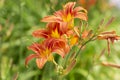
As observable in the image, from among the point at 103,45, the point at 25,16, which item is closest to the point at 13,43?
the point at 25,16

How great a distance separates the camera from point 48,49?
1657mm

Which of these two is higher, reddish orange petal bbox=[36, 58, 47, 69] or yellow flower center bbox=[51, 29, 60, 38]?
yellow flower center bbox=[51, 29, 60, 38]

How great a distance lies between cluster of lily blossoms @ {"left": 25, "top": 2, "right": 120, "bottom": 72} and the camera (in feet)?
5.11

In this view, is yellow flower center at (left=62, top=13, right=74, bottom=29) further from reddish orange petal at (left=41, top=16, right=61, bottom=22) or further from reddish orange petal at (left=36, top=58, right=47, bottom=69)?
reddish orange petal at (left=36, top=58, right=47, bottom=69)

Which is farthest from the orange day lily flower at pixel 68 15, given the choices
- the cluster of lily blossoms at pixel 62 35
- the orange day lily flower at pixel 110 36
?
the orange day lily flower at pixel 110 36

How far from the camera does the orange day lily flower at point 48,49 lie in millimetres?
1576

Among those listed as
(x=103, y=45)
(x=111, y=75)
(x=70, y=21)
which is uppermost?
(x=70, y=21)

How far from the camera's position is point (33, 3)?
4.13 meters

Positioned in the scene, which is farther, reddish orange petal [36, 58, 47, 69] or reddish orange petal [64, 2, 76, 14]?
reddish orange petal [64, 2, 76, 14]

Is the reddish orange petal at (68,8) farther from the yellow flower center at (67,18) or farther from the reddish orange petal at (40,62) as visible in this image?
the reddish orange petal at (40,62)

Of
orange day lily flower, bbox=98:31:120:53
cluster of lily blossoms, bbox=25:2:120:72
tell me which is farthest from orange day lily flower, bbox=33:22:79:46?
orange day lily flower, bbox=98:31:120:53

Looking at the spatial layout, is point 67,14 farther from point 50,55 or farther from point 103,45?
point 103,45

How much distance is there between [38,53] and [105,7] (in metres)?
3.89

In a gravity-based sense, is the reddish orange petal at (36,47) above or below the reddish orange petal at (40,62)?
above
